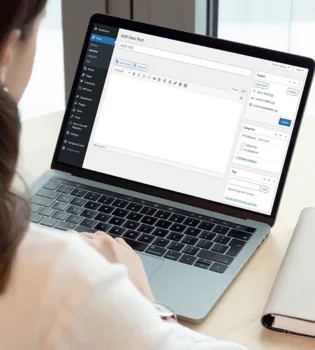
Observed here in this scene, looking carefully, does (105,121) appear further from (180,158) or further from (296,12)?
(296,12)

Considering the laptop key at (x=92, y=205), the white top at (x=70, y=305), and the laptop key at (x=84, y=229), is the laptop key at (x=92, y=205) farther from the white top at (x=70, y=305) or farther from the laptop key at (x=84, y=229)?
the white top at (x=70, y=305)

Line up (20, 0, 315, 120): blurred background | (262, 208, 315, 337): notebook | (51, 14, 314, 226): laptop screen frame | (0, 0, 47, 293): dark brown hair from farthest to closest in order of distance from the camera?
(20, 0, 315, 120): blurred background → (51, 14, 314, 226): laptop screen frame → (262, 208, 315, 337): notebook → (0, 0, 47, 293): dark brown hair

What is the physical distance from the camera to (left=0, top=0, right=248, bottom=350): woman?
55 cm

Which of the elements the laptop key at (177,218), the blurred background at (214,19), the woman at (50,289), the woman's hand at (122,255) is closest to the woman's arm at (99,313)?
the woman at (50,289)

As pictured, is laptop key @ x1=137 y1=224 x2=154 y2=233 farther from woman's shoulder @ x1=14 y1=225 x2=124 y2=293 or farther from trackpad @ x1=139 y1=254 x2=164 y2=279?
woman's shoulder @ x1=14 y1=225 x2=124 y2=293

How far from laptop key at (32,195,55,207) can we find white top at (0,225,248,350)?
0.45 metres

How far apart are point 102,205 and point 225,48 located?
10.7 inches

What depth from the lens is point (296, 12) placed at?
1.71 meters

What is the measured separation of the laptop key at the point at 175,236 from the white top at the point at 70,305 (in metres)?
0.37

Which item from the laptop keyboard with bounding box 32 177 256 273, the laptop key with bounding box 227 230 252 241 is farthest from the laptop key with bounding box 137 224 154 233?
the laptop key with bounding box 227 230 252 241

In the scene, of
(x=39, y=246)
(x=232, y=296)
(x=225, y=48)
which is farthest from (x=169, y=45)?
(x=39, y=246)

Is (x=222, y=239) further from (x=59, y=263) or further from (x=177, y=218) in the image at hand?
(x=59, y=263)

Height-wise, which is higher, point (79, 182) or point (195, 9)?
point (195, 9)

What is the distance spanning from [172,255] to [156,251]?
22 mm
